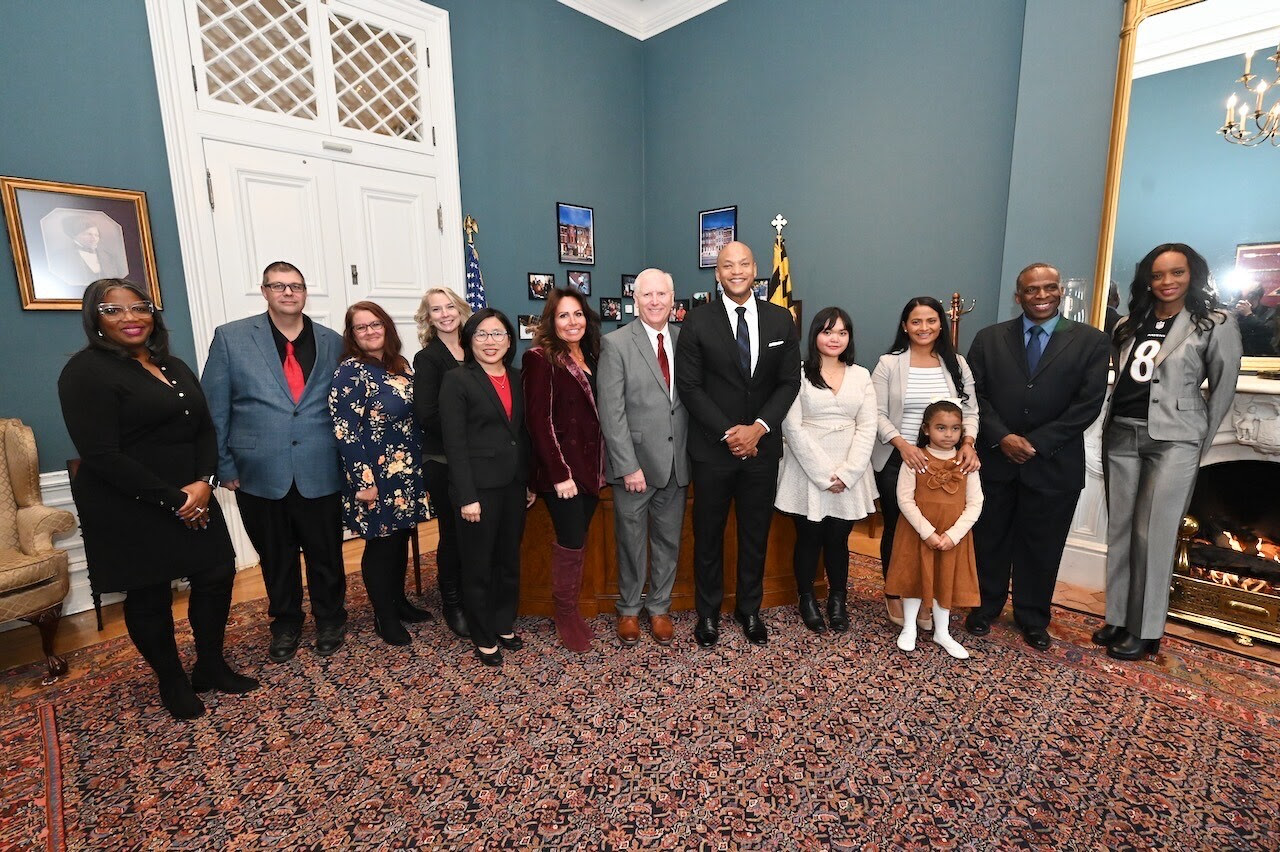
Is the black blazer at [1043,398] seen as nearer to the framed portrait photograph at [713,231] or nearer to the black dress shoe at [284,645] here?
the framed portrait photograph at [713,231]

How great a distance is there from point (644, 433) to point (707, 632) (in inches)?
36.5

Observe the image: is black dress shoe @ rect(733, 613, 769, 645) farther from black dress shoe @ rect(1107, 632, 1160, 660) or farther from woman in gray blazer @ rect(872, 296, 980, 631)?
black dress shoe @ rect(1107, 632, 1160, 660)

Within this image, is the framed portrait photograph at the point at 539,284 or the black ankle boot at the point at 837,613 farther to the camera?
the framed portrait photograph at the point at 539,284

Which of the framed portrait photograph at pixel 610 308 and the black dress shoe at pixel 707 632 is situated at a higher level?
the framed portrait photograph at pixel 610 308

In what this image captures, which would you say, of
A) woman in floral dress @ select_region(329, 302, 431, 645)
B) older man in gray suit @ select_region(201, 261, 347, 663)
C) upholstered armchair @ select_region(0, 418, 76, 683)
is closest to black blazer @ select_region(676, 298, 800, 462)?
woman in floral dress @ select_region(329, 302, 431, 645)

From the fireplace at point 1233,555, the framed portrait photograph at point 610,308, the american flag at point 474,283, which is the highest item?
the american flag at point 474,283

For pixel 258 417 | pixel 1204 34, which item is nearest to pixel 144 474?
pixel 258 417

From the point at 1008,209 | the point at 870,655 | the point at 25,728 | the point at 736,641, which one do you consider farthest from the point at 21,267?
the point at 1008,209

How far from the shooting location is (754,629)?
266 centimetres

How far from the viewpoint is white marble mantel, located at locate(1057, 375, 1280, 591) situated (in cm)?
265

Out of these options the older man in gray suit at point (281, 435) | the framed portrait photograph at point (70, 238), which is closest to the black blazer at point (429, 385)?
the older man in gray suit at point (281, 435)

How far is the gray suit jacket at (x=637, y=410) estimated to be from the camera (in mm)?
2441

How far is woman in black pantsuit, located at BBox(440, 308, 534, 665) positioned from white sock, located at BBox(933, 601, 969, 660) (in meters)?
1.83

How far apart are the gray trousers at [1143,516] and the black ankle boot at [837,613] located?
1.11 m
